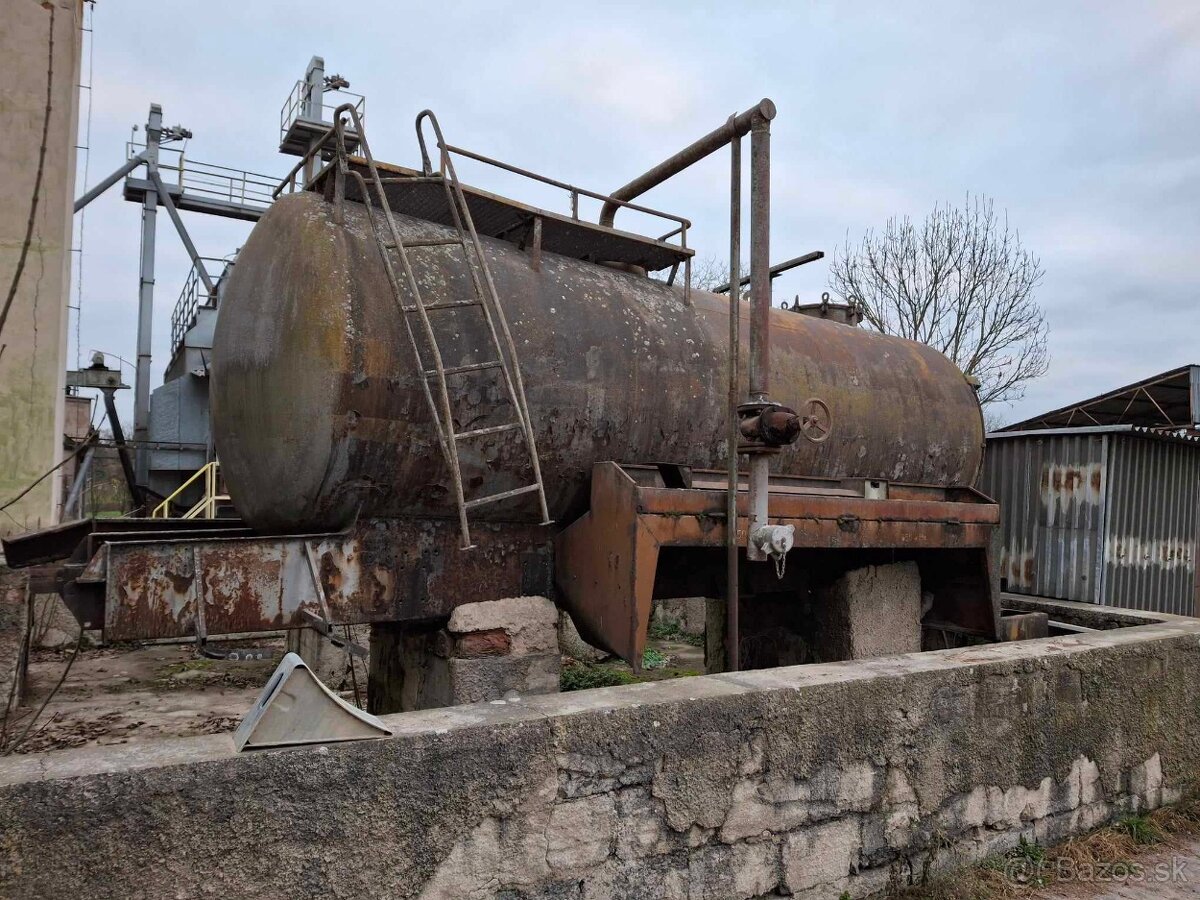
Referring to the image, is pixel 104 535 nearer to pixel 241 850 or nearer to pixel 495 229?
pixel 241 850

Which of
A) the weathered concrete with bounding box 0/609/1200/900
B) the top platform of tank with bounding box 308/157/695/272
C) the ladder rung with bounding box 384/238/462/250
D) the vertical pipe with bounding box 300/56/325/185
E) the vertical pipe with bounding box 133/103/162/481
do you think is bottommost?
the weathered concrete with bounding box 0/609/1200/900

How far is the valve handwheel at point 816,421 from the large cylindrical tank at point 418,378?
0.20 ft

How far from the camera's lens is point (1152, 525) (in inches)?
308

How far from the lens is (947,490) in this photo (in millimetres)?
5629

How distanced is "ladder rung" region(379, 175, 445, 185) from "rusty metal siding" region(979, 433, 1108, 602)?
5.93 m

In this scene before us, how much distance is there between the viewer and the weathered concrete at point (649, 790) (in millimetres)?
2121

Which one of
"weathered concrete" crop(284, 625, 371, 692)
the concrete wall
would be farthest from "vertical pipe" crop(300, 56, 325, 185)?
"weathered concrete" crop(284, 625, 371, 692)

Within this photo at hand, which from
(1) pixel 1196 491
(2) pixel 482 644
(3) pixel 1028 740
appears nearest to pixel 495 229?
(2) pixel 482 644

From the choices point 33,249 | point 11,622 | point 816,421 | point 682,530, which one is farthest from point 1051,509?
point 33,249

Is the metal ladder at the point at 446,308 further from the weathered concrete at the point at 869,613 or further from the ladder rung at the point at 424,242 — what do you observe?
the weathered concrete at the point at 869,613

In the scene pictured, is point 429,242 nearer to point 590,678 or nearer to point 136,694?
point 590,678

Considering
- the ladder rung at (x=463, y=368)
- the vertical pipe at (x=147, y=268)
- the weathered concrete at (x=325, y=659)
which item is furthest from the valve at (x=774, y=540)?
the vertical pipe at (x=147, y=268)

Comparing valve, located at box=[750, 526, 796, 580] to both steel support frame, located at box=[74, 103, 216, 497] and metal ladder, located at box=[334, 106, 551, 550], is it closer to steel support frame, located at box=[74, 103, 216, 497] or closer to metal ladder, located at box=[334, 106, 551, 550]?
metal ladder, located at box=[334, 106, 551, 550]

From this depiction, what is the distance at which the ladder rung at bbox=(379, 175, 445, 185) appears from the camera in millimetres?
3828
